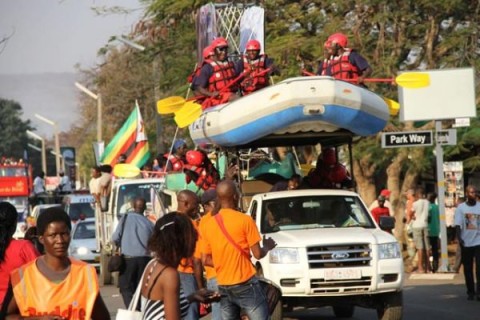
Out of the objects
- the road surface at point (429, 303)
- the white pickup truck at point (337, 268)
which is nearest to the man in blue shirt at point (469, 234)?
the road surface at point (429, 303)

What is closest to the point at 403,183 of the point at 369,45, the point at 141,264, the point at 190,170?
the point at 369,45

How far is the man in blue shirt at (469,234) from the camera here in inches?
744

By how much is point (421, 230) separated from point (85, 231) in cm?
1005

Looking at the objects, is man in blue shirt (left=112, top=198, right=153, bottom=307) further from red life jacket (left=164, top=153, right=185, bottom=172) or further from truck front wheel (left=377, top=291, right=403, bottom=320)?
red life jacket (left=164, top=153, right=185, bottom=172)

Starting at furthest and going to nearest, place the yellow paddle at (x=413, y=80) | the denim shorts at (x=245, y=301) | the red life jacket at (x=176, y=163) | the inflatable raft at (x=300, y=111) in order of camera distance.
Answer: the red life jacket at (x=176, y=163), the yellow paddle at (x=413, y=80), the inflatable raft at (x=300, y=111), the denim shorts at (x=245, y=301)

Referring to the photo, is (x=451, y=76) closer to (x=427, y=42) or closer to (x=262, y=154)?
(x=427, y=42)

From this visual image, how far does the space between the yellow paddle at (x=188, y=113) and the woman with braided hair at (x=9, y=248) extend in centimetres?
865

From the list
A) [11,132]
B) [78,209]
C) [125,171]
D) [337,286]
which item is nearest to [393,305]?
[337,286]

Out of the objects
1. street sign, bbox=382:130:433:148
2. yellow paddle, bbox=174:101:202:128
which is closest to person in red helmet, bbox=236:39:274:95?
yellow paddle, bbox=174:101:202:128

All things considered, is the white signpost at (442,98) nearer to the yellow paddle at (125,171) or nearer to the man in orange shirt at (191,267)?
the yellow paddle at (125,171)

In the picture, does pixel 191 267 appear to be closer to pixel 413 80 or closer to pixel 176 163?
pixel 413 80

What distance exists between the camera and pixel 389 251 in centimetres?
1463

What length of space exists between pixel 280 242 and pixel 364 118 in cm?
209

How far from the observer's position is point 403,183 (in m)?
32.0
